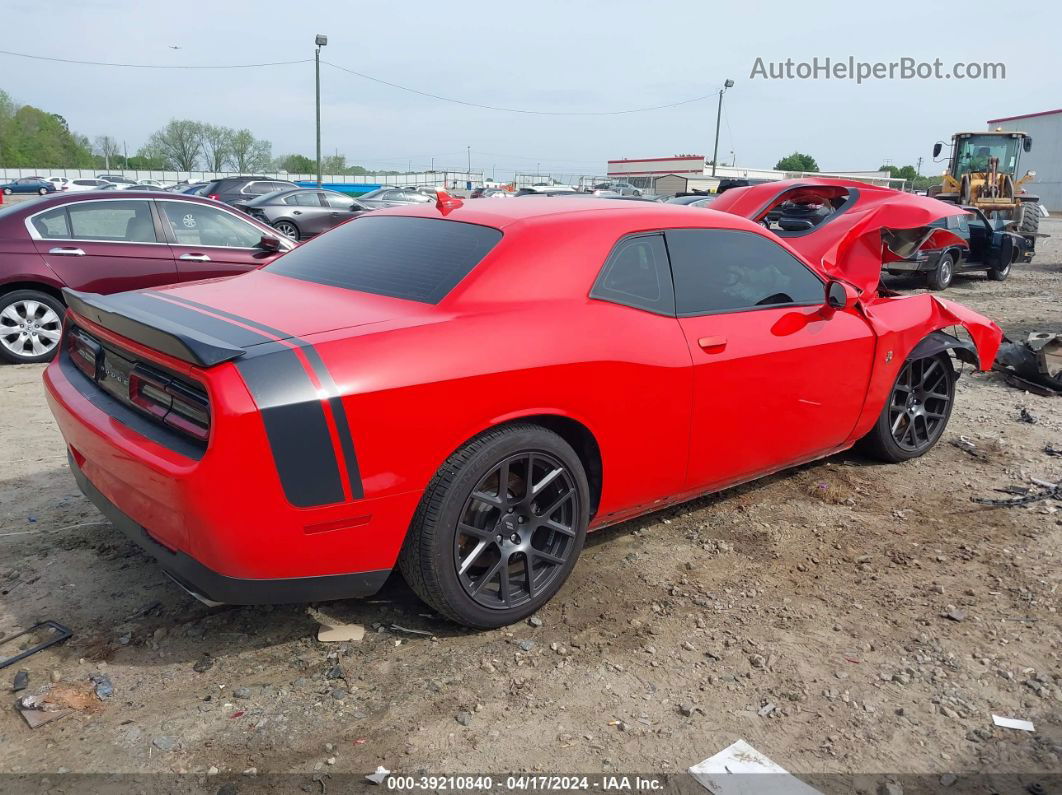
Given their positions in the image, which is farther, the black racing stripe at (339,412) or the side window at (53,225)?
the side window at (53,225)

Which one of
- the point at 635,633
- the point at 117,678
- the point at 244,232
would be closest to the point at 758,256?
the point at 635,633

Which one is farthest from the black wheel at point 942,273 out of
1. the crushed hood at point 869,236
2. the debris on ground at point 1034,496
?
the debris on ground at point 1034,496

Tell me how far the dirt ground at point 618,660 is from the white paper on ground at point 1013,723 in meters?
0.02

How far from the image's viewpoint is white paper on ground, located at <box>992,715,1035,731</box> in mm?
2686

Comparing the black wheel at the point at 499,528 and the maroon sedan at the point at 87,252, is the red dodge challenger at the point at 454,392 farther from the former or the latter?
the maroon sedan at the point at 87,252

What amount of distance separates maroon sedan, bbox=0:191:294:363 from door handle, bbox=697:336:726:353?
4.11 metres

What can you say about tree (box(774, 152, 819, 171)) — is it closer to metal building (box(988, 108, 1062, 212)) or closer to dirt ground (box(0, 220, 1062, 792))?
metal building (box(988, 108, 1062, 212))

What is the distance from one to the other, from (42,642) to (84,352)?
113 centimetres

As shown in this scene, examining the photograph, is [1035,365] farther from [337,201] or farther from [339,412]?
[337,201]

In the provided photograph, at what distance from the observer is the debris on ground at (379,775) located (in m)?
2.34

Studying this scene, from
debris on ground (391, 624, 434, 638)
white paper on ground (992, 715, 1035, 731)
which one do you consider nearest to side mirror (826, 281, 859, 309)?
white paper on ground (992, 715, 1035, 731)

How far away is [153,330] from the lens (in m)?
2.64

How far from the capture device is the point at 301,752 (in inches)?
96.3

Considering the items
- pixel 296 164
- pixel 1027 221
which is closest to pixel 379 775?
pixel 1027 221
